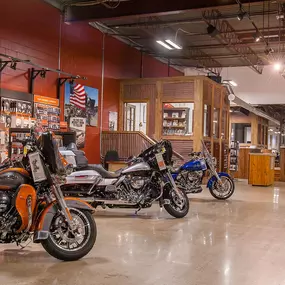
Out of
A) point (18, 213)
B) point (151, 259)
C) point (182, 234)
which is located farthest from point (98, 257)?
point (182, 234)

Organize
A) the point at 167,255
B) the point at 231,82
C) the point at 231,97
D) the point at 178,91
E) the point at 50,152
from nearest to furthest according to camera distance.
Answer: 1. the point at 50,152
2. the point at 167,255
3. the point at 178,91
4. the point at 231,97
5. the point at 231,82

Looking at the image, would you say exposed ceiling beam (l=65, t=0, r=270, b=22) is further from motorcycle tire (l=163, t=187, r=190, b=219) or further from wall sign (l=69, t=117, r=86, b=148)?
motorcycle tire (l=163, t=187, r=190, b=219)

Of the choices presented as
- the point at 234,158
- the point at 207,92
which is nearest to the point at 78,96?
the point at 207,92

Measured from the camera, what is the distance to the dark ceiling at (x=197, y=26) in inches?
336

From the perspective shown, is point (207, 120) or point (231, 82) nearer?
point (207, 120)

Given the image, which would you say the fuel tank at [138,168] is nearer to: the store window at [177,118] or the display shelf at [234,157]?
the store window at [177,118]

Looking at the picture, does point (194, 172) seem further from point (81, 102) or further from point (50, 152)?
point (50, 152)

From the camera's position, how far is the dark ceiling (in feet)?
28.0

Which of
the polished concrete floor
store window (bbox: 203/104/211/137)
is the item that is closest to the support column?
store window (bbox: 203/104/211/137)

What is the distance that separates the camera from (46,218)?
11.5 feet

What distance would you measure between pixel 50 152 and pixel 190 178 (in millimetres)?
4314

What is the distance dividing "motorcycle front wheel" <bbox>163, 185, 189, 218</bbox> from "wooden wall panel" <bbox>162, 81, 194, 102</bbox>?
18.6ft

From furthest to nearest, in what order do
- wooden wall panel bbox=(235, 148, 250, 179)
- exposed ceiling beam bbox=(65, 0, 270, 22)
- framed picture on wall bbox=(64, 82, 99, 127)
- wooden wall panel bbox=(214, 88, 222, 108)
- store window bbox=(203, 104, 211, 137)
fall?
wooden wall panel bbox=(235, 148, 250, 179), wooden wall panel bbox=(214, 88, 222, 108), store window bbox=(203, 104, 211, 137), framed picture on wall bbox=(64, 82, 99, 127), exposed ceiling beam bbox=(65, 0, 270, 22)

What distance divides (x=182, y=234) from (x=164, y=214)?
4.74 feet
